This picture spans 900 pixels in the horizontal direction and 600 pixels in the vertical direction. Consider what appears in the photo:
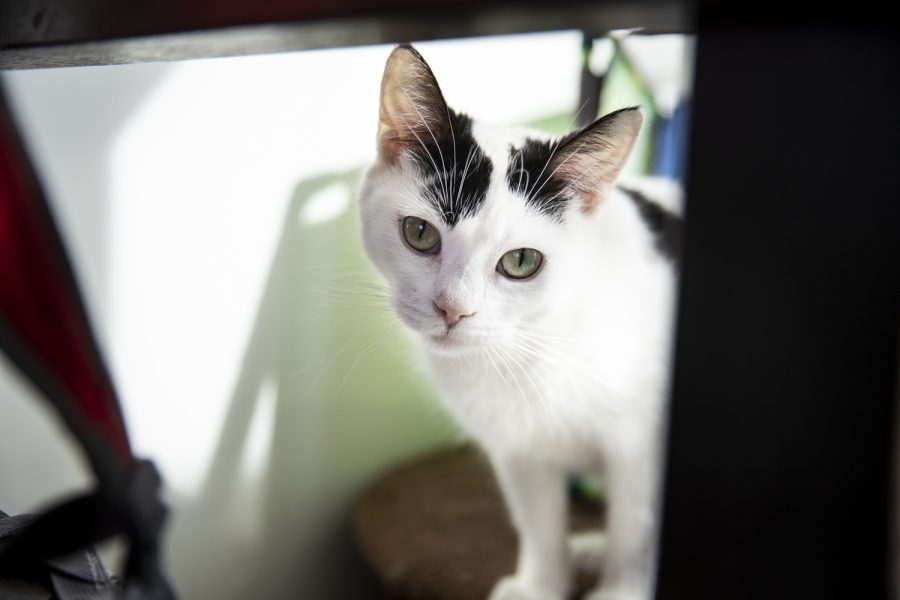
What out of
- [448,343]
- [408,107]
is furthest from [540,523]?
[408,107]

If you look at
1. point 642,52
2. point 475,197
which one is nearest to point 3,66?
point 475,197

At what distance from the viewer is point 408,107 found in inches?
27.3

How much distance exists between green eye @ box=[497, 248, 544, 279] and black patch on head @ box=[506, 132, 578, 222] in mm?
48

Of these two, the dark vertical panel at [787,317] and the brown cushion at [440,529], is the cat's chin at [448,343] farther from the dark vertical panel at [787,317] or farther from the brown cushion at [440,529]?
the brown cushion at [440,529]

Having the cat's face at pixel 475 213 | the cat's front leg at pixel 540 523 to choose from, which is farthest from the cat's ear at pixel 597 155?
the cat's front leg at pixel 540 523

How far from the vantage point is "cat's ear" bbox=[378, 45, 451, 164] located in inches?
24.9

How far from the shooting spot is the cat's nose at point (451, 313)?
0.67m

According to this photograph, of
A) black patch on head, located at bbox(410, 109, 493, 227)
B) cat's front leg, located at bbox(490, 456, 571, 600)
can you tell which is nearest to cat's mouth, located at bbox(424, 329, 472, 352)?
black patch on head, located at bbox(410, 109, 493, 227)

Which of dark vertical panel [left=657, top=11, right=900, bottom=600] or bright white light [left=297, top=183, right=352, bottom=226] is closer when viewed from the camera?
dark vertical panel [left=657, top=11, right=900, bottom=600]

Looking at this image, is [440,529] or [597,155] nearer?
[597,155]

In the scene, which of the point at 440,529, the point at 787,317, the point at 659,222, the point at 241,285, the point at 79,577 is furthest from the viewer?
the point at 440,529

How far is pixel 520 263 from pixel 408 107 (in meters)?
0.20

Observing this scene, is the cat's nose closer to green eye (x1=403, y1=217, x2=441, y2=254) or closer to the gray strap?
green eye (x1=403, y1=217, x2=441, y2=254)

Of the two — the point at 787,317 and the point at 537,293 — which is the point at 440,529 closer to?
the point at 537,293
